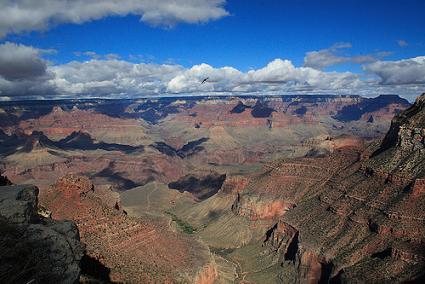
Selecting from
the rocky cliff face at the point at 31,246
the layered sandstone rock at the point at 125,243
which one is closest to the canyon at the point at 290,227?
the layered sandstone rock at the point at 125,243

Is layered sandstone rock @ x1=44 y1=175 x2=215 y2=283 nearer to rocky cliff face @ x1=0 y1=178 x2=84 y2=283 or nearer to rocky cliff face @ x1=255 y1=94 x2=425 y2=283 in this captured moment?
rocky cliff face @ x1=255 y1=94 x2=425 y2=283

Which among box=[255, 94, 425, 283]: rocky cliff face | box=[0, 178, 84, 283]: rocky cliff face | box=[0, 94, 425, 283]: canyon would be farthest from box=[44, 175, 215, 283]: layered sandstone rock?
box=[0, 178, 84, 283]: rocky cliff face

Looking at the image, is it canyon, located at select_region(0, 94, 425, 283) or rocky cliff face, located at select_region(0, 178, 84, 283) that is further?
canyon, located at select_region(0, 94, 425, 283)

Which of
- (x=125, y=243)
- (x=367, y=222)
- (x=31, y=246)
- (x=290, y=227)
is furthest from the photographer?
(x=290, y=227)

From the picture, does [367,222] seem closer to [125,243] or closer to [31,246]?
[125,243]

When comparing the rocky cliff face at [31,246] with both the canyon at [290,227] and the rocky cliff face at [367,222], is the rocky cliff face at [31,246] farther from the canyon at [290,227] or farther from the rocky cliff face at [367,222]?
the rocky cliff face at [367,222]

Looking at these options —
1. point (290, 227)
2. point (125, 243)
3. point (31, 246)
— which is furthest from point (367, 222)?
point (31, 246)

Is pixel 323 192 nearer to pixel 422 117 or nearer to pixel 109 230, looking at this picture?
pixel 422 117
